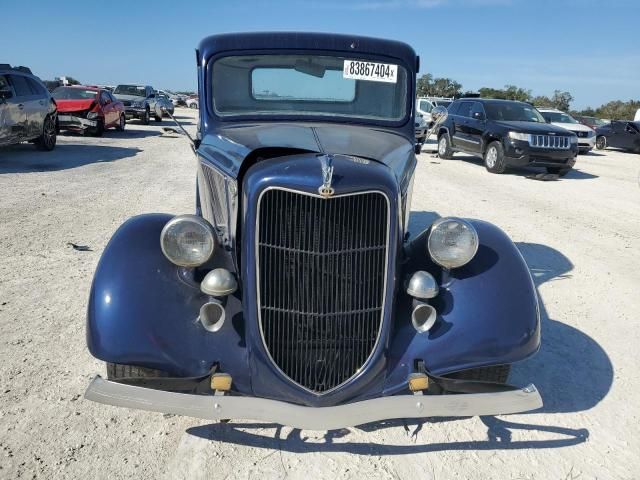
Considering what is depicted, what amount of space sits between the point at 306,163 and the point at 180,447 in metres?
1.54

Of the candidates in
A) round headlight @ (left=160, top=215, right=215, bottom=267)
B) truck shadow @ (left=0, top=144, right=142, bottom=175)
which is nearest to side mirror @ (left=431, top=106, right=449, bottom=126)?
round headlight @ (left=160, top=215, right=215, bottom=267)

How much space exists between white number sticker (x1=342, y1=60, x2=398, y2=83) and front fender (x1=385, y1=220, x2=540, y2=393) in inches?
72.0

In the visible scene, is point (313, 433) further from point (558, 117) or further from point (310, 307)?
point (558, 117)

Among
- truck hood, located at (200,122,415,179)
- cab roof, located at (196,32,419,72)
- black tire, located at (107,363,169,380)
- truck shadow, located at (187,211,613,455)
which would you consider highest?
cab roof, located at (196,32,419,72)

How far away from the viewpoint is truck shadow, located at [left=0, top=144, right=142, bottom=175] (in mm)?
10137

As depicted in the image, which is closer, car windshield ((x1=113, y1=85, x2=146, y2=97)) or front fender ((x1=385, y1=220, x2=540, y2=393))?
front fender ((x1=385, y1=220, x2=540, y2=393))

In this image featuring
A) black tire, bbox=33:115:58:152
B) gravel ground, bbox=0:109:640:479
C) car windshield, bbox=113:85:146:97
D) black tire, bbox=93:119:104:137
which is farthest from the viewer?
car windshield, bbox=113:85:146:97

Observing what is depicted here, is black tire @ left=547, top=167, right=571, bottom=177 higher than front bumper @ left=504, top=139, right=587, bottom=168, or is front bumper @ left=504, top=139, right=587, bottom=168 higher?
front bumper @ left=504, top=139, right=587, bottom=168

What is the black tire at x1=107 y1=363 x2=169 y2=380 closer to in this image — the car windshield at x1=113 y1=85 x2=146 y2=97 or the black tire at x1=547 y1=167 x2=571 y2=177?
the black tire at x1=547 y1=167 x2=571 y2=177

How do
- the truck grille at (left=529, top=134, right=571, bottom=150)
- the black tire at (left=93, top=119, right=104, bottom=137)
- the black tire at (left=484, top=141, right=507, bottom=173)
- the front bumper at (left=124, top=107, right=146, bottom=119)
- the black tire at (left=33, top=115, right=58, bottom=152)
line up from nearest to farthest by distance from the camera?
the truck grille at (left=529, top=134, right=571, bottom=150) → the black tire at (left=33, top=115, right=58, bottom=152) → the black tire at (left=484, top=141, right=507, bottom=173) → the black tire at (left=93, top=119, right=104, bottom=137) → the front bumper at (left=124, top=107, right=146, bottom=119)

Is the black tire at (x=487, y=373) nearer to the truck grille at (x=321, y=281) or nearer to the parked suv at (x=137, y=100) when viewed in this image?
the truck grille at (x=321, y=281)

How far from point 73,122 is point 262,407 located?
15595mm

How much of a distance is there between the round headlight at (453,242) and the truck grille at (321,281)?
35 centimetres

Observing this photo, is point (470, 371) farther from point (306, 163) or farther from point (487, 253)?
point (306, 163)
